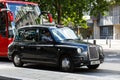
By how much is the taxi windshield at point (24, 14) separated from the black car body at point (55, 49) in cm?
288

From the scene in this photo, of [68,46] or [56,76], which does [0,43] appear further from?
[56,76]

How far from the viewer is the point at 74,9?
113ft

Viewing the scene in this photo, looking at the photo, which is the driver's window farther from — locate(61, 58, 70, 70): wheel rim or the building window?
the building window

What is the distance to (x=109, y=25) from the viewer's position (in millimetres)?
81875

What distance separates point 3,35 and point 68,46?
6153 mm

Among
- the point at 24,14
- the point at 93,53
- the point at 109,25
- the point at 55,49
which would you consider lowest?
the point at 109,25

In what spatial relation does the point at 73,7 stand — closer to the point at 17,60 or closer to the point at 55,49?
the point at 17,60

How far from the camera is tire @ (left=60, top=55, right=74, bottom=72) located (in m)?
14.2

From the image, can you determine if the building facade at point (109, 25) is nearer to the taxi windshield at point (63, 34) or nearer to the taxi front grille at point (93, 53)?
the taxi windshield at point (63, 34)

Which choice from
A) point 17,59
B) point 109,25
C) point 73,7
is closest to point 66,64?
point 17,59

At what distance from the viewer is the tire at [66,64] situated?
14219mm

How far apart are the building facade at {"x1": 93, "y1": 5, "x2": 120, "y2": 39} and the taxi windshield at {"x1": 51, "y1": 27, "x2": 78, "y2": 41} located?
6077cm

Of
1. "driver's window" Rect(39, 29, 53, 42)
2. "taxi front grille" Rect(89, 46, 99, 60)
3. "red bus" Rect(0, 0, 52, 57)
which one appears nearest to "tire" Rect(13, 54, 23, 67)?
"driver's window" Rect(39, 29, 53, 42)

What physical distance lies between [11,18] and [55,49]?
5.22 meters
